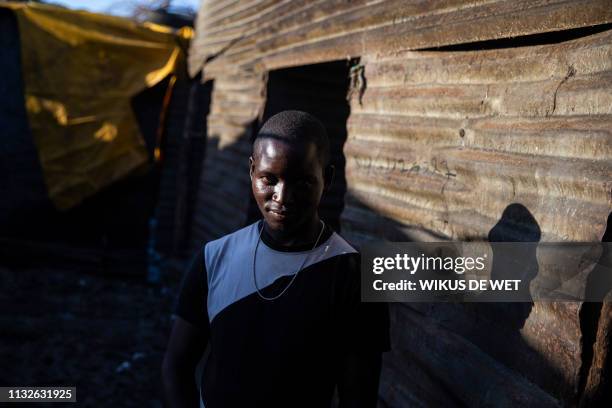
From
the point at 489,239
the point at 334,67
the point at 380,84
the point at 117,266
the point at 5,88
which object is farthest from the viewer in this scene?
the point at 117,266

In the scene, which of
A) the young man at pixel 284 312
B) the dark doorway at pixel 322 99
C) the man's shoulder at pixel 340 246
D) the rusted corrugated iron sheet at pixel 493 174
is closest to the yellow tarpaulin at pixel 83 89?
the dark doorway at pixel 322 99

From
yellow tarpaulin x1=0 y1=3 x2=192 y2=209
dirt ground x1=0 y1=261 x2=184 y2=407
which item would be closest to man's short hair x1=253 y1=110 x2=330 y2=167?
dirt ground x1=0 y1=261 x2=184 y2=407

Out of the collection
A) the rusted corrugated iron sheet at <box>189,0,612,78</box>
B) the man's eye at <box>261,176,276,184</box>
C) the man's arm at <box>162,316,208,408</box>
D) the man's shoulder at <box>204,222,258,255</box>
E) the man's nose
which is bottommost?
the man's arm at <box>162,316,208,408</box>

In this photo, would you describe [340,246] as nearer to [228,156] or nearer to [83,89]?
[228,156]

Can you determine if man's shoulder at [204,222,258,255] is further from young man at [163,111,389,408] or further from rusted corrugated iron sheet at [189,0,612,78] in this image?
rusted corrugated iron sheet at [189,0,612,78]

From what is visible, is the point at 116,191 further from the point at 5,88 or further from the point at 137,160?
the point at 5,88

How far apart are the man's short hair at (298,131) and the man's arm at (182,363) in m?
0.66

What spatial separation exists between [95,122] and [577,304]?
7.41 m

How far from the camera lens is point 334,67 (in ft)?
15.9

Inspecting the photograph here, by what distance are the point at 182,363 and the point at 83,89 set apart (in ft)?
22.8

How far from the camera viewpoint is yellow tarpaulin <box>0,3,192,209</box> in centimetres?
765

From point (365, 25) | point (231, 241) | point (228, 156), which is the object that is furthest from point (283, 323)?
point (228, 156)

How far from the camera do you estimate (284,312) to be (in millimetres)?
1711

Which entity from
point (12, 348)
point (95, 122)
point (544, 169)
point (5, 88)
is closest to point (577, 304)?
point (544, 169)
